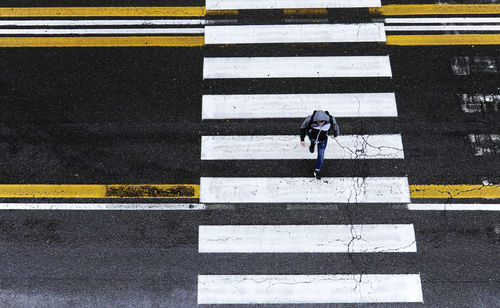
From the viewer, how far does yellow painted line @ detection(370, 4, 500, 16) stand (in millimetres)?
9180

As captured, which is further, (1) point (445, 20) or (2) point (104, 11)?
(2) point (104, 11)

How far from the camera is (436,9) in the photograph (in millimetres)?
9203

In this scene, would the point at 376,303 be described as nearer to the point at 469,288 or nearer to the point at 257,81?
the point at 469,288

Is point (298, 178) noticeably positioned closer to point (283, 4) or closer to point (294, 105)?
point (294, 105)

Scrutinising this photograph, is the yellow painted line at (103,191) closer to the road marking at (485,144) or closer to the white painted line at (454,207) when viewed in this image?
the white painted line at (454,207)

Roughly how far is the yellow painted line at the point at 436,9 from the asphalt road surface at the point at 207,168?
27cm

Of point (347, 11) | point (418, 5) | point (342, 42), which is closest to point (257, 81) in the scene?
point (342, 42)

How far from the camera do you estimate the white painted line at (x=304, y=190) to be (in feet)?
25.0

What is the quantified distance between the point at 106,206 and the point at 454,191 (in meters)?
6.34

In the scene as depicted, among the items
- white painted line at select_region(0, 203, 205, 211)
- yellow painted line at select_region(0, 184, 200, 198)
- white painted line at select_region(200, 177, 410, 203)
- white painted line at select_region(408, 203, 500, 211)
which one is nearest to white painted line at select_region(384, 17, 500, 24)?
white painted line at select_region(200, 177, 410, 203)

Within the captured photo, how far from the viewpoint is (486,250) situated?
7.20 m

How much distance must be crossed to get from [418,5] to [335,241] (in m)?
5.63

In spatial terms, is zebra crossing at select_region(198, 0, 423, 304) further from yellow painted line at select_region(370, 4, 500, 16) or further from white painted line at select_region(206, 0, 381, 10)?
yellow painted line at select_region(370, 4, 500, 16)

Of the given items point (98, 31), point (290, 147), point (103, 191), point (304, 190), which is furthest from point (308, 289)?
point (98, 31)
